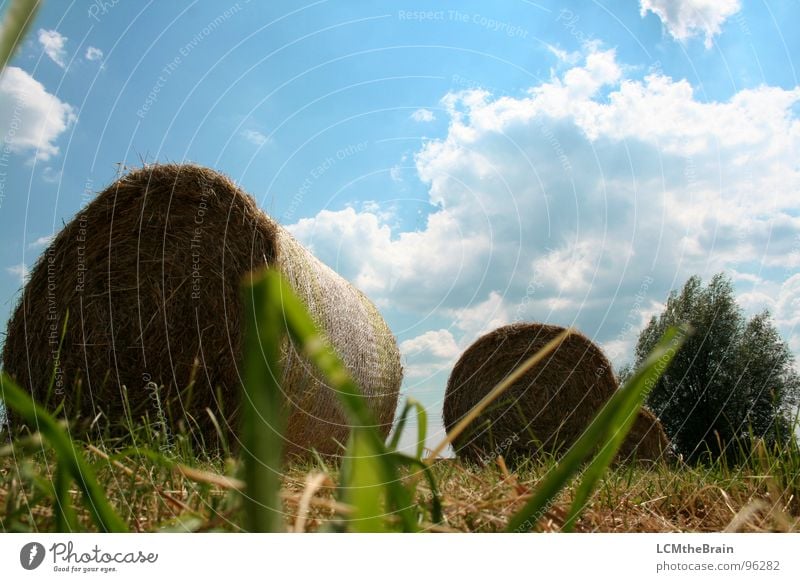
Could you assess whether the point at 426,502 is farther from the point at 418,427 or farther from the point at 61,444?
the point at 61,444

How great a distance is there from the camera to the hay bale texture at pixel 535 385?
21.5 ft

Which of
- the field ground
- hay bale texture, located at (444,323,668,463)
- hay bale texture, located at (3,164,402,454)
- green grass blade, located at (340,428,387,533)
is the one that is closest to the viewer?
green grass blade, located at (340,428,387,533)

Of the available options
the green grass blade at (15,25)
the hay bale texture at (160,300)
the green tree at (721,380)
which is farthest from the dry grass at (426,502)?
the green tree at (721,380)

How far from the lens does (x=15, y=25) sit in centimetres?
35

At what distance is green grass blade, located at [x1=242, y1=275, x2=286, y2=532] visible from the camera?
0.40m

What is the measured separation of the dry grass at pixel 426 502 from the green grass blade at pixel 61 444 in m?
0.15

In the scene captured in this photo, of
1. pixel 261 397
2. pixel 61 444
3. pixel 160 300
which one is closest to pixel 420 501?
pixel 61 444

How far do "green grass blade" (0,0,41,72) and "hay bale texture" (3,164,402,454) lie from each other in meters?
3.19

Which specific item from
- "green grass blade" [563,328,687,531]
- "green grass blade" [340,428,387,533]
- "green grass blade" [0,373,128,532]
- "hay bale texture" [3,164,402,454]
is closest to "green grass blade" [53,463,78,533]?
"green grass blade" [0,373,128,532]

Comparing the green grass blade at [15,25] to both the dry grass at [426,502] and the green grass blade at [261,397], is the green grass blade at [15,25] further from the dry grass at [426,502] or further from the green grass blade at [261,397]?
the dry grass at [426,502]

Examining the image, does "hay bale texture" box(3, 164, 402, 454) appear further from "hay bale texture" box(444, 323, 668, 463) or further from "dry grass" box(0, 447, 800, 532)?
A: "hay bale texture" box(444, 323, 668, 463)

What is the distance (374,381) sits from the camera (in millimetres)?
4805
